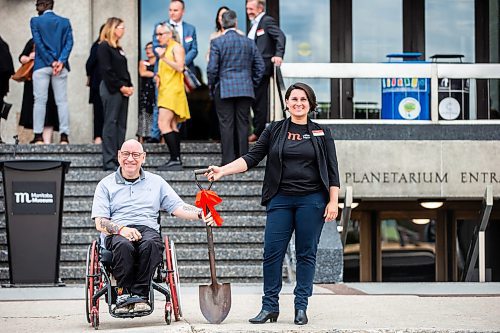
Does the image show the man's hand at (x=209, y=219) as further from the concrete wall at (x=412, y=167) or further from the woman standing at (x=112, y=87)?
the concrete wall at (x=412, y=167)

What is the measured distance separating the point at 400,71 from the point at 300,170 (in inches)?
302

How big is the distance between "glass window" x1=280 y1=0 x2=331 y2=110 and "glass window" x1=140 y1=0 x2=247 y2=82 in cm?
79

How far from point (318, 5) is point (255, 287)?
29.7 feet

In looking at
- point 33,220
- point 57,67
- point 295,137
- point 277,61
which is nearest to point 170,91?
point 277,61

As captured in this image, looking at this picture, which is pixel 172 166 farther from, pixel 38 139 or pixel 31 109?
pixel 31 109

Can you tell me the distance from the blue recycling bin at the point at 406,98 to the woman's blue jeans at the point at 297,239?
7486mm

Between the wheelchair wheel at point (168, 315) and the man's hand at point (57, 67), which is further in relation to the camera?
the man's hand at point (57, 67)

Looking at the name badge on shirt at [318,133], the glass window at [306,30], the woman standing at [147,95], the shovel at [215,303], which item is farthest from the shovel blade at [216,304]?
the glass window at [306,30]

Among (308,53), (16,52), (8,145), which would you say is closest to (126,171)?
(8,145)

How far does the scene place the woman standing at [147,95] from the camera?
17.0m

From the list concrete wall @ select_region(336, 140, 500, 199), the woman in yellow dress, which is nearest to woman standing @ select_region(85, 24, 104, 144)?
the woman in yellow dress

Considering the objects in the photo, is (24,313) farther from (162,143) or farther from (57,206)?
(162,143)

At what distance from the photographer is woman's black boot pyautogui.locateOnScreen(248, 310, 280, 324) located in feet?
28.3

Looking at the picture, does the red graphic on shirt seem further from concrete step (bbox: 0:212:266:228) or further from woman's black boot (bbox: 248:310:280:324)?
concrete step (bbox: 0:212:266:228)
